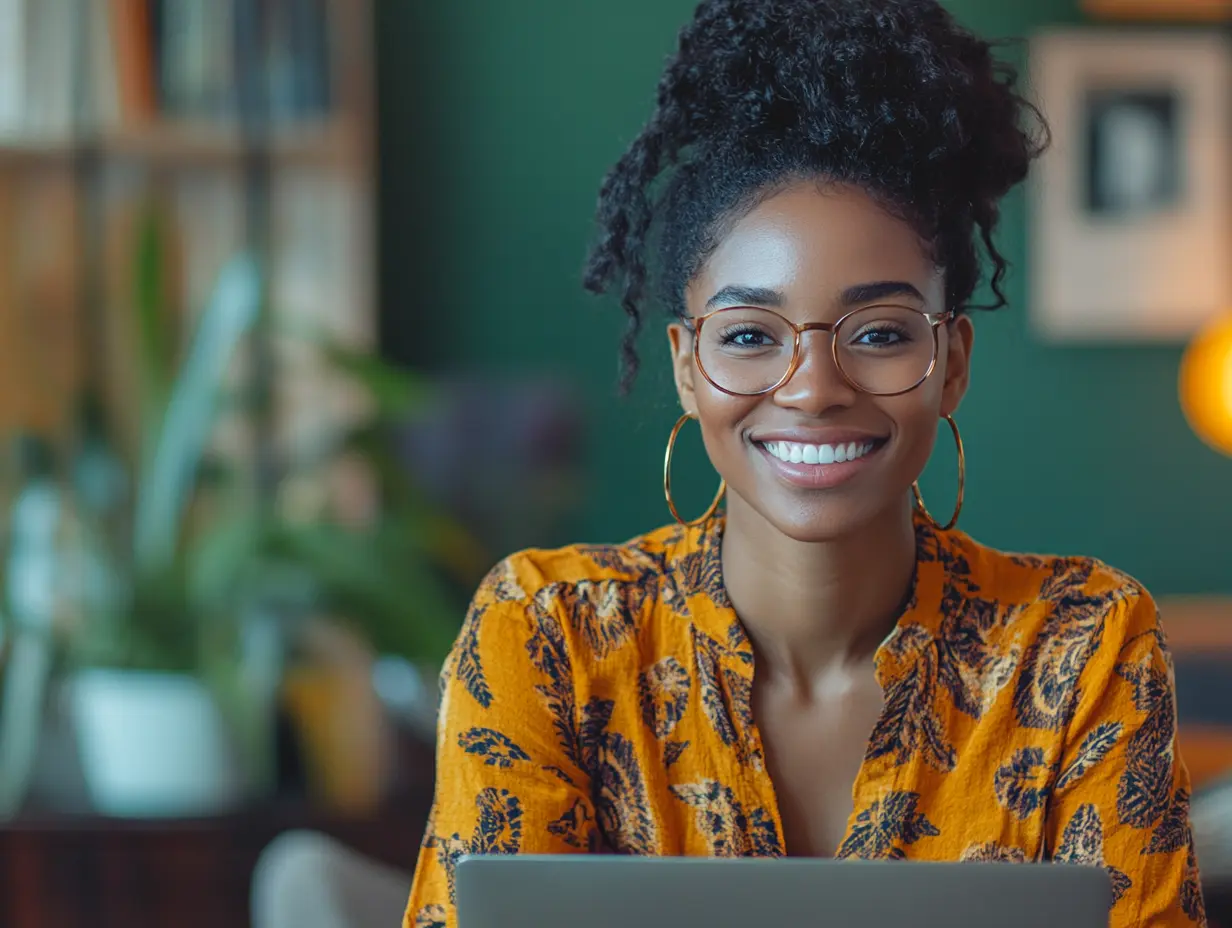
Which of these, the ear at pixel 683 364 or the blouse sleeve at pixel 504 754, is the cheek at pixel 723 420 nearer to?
the ear at pixel 683 364

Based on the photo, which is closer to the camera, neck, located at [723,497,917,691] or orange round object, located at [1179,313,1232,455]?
neck, located at [723,497,917,691]

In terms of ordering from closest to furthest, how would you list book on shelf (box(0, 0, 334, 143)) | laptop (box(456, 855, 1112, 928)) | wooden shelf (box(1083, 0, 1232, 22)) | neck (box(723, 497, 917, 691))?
laptop (box(456, 855, 1112, 928)) → neck (box(723, 497, 917, 691)) → book on shelf (box(0, 0, 334, 143)) → wooden shelf (box(1083, 0, 1232, 22))

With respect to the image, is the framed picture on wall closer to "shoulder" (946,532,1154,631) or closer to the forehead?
"shoulder" (946,532,1154,631)

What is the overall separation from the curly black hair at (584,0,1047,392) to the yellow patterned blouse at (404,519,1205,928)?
0.24 m

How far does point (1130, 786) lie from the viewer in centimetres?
103

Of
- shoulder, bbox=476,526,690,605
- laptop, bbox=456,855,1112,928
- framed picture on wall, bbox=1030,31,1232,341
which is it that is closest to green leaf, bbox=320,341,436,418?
shoulder, bbox=476,526,690,605

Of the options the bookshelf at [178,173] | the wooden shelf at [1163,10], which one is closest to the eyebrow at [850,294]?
the bookshelf at [178,173]

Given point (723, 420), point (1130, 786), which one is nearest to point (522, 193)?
point (723, 420)

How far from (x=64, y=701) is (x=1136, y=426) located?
2155 millimetres

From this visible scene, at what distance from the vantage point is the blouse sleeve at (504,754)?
1034 millimetres

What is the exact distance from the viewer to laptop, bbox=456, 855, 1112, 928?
2.36 feet

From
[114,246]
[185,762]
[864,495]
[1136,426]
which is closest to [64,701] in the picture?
[185,762]

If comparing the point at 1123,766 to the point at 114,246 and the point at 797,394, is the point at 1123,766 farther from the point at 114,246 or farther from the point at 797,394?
the point at 114,246

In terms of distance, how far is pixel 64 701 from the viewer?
6.88ft
